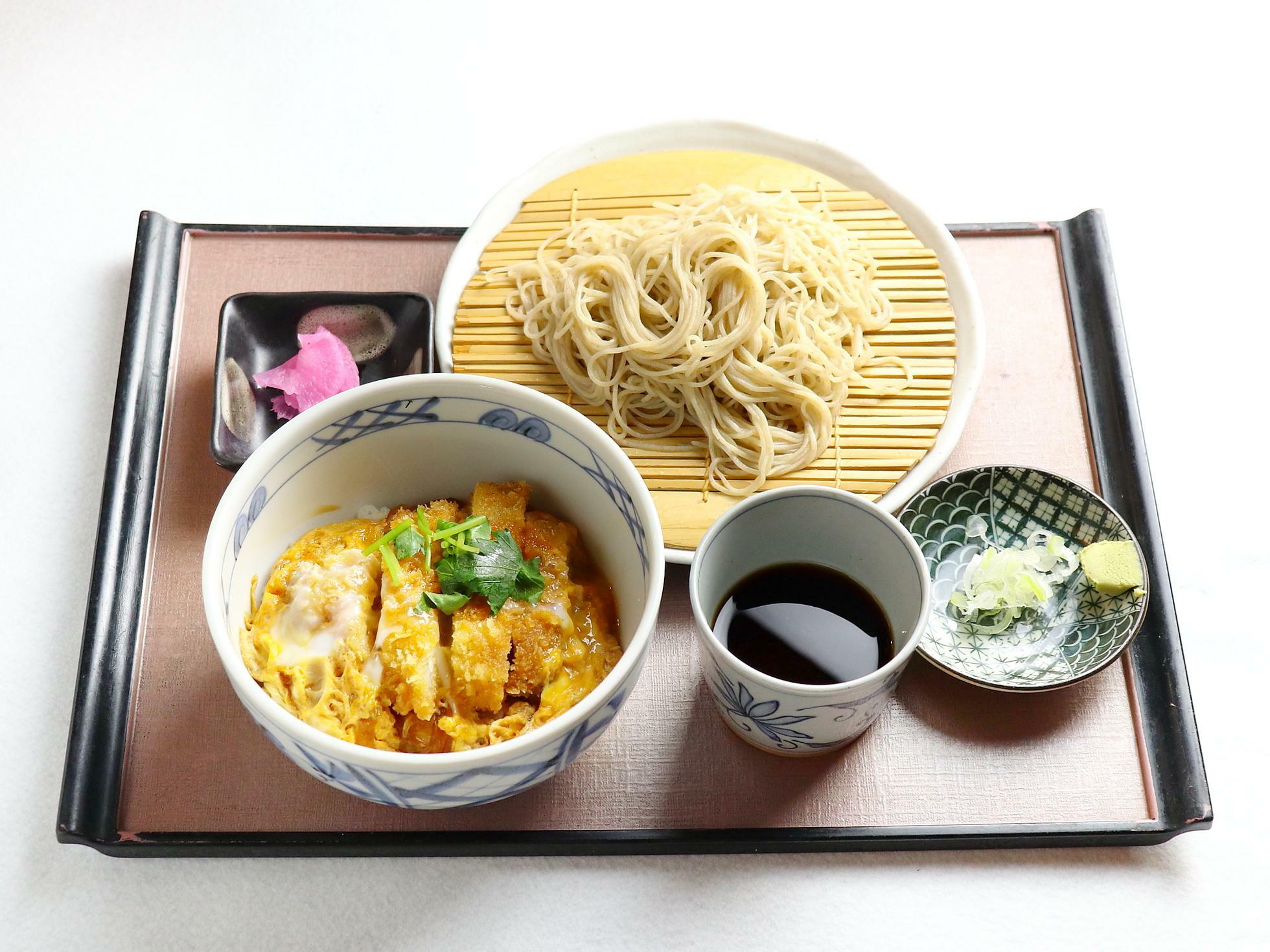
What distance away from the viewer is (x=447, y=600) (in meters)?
1.44

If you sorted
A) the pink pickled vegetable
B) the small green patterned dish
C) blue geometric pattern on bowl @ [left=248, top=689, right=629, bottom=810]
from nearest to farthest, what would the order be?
1. blue geometric pattern on bowl @ [left=248, top=689, right=629, bottom=810]
2. the small green patterned dish
3. the pink pickled vegetable

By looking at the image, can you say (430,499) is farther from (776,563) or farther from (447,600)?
(776,563)

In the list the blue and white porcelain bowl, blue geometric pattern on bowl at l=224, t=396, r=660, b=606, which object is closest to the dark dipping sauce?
the blue and white porcelain bowl

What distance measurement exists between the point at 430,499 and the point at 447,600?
0.88 ft

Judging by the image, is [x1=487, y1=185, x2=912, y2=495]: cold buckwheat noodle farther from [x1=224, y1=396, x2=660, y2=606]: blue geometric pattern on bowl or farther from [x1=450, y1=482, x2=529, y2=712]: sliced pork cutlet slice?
[x1=450, y1=482, x2=529, y2=712]: sliced pork cutlet slice

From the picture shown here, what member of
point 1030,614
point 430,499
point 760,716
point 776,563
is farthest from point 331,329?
point 1030,614

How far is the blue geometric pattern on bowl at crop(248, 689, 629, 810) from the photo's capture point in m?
1.28

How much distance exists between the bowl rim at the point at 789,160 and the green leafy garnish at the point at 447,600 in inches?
24.3

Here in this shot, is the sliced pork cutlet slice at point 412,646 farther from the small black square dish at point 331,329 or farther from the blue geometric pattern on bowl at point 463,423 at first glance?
the small black square dish at point 331,329

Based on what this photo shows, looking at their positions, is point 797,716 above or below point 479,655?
below

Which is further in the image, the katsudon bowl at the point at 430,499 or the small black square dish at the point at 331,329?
the small black square dish at the point at 331,329

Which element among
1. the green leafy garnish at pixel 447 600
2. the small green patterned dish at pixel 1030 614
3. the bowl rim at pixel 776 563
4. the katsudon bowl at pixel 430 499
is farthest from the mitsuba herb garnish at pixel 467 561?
the small green patterned dish at pixel 1030 614

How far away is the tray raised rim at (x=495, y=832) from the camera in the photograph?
1.60 meters

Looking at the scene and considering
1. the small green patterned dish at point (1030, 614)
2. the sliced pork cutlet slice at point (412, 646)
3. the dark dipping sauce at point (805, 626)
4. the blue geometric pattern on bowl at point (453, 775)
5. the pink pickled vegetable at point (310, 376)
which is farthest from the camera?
the pink pickled vegetable at point (310, 376)
